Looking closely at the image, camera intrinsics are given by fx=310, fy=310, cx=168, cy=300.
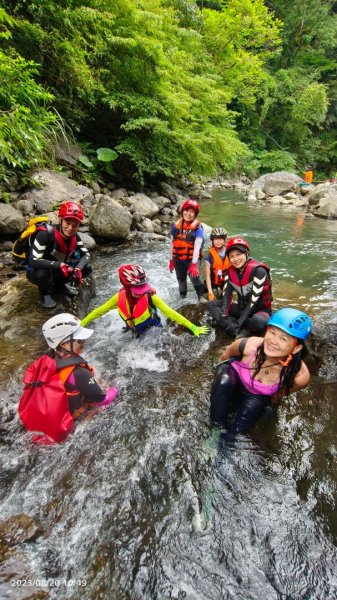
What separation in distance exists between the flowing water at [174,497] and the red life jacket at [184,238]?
2165mm

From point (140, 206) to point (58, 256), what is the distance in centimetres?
648

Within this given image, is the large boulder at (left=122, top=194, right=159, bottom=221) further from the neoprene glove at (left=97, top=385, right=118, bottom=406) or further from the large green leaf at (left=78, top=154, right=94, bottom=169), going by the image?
the neoprene glove at (left=97, top=385, right=118, bottom=406)

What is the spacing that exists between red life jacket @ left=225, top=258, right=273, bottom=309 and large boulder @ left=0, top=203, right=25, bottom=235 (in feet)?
16.2

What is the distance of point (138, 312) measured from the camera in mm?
4410

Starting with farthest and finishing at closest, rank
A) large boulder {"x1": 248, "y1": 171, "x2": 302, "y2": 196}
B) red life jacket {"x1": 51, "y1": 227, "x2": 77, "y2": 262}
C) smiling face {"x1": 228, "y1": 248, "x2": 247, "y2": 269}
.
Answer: large boulder {"x1": 248, "y1": 171, "x2": 302, "y2": 196}
red life jacket {"x1": 51, "y1": 227, "x2": 77, "y2": 262}
smiling face {"x1": 228, "y1": 248, "x2": 247, "y2": 269}

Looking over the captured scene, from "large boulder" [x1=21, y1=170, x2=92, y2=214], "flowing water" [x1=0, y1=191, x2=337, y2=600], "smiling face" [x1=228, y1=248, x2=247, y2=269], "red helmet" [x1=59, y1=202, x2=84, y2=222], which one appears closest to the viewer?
"flowing water" [x1=0, y1=191, x2=337, y2=600]

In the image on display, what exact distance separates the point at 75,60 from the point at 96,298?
743 cm

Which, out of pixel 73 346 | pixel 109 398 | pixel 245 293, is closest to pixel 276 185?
pixel 245 293

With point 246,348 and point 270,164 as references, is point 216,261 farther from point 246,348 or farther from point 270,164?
point 270,164

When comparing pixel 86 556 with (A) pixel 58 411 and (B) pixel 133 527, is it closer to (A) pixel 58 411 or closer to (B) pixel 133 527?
(B) pixel 133 527

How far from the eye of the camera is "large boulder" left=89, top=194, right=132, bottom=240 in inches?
324

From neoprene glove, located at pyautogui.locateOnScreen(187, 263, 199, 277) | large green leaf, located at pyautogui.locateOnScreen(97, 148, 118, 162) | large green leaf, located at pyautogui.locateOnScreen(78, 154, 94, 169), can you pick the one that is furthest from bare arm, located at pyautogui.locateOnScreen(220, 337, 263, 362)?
large green leaf, located at pyautogui.locateOnScreen(97, 148, 118, 162)

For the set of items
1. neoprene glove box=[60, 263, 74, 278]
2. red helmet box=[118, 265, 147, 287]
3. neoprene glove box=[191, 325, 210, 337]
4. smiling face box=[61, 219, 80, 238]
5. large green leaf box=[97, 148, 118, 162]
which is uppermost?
large green leaf box=[97, 148, 118, 162]

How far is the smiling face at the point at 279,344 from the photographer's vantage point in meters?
2.53
